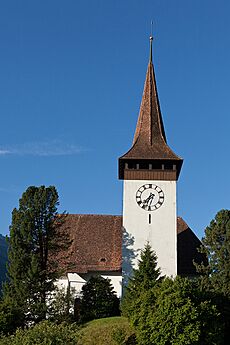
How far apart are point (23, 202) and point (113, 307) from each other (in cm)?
937

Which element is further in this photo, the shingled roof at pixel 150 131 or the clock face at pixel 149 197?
the shingled roof at pixel 150 131

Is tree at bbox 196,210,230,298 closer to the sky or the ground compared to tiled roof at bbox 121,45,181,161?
closer to the ground

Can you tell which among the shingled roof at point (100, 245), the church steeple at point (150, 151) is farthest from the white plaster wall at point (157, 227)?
the shingled roof at point (100, 245)

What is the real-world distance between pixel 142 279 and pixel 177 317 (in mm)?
8205

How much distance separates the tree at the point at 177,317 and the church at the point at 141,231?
877 cm

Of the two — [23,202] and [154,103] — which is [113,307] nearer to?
[23,202]

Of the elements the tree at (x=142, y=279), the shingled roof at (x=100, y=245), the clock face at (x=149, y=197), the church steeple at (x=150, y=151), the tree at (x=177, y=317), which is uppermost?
the church steeple at (x=150, y=151)

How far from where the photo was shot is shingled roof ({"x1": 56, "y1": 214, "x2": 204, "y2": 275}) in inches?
1628

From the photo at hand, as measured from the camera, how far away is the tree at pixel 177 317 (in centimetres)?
2852

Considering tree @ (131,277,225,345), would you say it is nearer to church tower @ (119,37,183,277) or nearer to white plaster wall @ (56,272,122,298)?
church tower @ (119,37,183,277)

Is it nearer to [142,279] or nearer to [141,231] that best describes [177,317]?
[142,279]

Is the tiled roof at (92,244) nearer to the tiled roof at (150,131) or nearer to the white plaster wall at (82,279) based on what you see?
the white plaster wall at (82,279)

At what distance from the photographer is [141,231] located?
133ft

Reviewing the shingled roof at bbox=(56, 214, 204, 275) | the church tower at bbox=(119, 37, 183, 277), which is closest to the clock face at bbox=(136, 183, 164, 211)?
the church tower at bbox=(119, 37, 183, 277)
